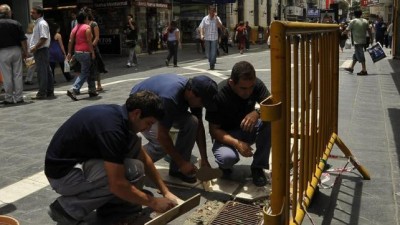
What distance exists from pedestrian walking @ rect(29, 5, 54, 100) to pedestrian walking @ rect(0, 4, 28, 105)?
0.28 meters

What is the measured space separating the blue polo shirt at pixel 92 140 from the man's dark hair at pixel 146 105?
0.30ft

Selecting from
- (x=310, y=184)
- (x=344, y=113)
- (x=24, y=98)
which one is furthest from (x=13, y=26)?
(x=310, y=184)

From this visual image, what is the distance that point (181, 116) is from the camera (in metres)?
3.74

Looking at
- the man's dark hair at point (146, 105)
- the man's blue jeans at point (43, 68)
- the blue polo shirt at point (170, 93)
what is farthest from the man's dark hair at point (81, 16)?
the man's dark hair at point (146, 105)

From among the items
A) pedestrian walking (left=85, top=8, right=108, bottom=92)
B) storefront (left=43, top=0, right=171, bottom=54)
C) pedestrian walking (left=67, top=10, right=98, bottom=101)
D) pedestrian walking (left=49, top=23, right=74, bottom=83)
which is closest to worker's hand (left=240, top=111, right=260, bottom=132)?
pedestrian walking (left=67, top=10, right=98, bottom=101)

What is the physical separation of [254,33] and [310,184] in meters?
31.7

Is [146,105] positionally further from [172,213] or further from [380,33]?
[380,33]

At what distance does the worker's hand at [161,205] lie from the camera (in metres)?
2.83

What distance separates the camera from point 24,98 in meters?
8.90

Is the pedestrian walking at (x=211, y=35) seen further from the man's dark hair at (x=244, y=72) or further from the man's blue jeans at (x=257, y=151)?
the man's dark hair at (x=244, y=72)

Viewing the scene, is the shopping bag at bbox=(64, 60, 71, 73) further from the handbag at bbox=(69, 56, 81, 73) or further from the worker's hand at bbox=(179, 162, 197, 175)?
the worker's hand at bbox=(179, 162, 197, 175)

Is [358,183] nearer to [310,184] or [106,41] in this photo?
[310,184]

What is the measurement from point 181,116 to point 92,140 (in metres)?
1.09

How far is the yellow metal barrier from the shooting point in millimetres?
2109
